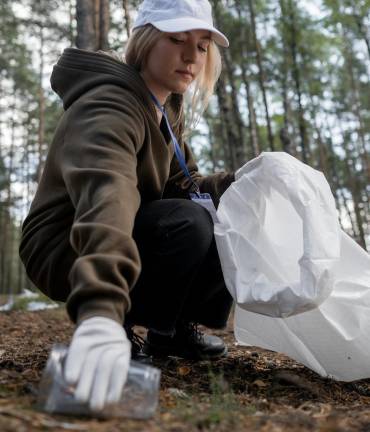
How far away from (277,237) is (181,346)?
2.53 ft

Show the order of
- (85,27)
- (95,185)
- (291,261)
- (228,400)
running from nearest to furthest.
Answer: (228,400) < (95,185) < (291,261) < (85,27)

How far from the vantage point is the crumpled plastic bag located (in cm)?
208

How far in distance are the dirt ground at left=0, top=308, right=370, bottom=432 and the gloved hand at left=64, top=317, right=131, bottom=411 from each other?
0.22ft

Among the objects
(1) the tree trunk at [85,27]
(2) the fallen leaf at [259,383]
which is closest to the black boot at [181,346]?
(2) the fallen leaf at [259,383]

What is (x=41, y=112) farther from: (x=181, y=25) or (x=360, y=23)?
(x=181, y=25)

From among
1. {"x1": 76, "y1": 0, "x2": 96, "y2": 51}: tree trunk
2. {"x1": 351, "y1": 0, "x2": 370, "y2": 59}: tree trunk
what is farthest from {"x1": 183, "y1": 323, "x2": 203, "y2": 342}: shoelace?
{"x1": 351, "y1": 0, "x2": 370, "y2": 59}: tree trunk

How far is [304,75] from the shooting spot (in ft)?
57.5

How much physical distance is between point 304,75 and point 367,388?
54.5ft

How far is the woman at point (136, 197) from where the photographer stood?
1516 mm

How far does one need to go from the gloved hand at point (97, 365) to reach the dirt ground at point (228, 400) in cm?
7

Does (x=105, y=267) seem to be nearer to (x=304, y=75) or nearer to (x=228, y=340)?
(x=228, y=340)

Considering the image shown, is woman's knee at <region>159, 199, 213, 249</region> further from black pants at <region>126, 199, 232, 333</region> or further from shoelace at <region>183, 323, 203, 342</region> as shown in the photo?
shoelace at <region>183, 323, 203, 342</region>

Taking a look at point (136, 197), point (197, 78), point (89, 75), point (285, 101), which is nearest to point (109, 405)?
point (136, 197)

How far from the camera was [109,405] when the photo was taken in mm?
1266
